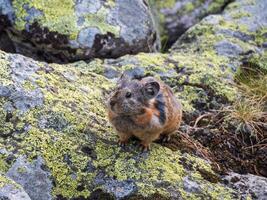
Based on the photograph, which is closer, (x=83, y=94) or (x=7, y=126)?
(x=7, y=126)

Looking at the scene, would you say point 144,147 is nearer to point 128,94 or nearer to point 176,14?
point 128,94

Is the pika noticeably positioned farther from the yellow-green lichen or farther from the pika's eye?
the yellow-green lichen

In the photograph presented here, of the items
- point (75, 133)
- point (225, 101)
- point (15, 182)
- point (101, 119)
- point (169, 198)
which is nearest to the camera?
point (15, 182)

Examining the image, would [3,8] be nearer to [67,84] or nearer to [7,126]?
[67,84]

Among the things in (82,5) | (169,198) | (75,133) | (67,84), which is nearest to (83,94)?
(67,84)

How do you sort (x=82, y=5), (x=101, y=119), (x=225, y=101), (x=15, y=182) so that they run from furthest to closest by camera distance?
(x=82, y=5) → (x=225, y=101) → (x=101, y=119) → (x=15, y=182)

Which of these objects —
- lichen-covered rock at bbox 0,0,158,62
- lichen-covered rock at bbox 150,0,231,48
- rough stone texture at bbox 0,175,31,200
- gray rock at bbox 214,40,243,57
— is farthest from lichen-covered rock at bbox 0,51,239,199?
lichen-covered rock at bbox 150,0,231,48

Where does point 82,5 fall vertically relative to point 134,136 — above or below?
above
